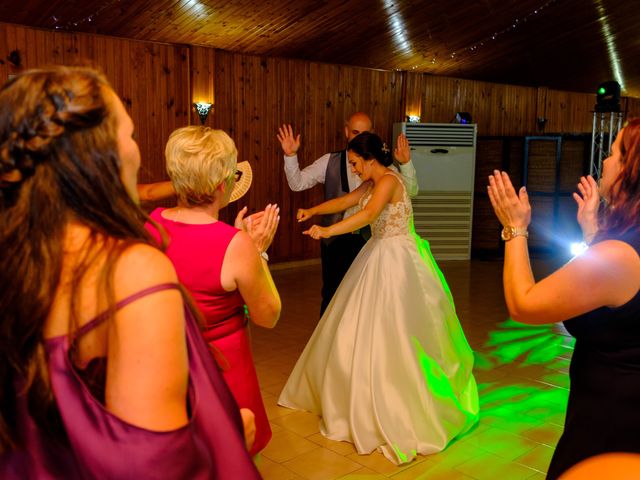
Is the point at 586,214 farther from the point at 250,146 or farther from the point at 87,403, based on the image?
the point at 250,146

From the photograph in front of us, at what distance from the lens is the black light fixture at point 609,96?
804cm

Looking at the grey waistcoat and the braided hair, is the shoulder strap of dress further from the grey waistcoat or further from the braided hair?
the grey waistcoat

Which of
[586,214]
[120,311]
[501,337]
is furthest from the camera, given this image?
[501,337]

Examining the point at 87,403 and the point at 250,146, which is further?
the point at 250,146

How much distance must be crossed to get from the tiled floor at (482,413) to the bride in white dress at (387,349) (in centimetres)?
9

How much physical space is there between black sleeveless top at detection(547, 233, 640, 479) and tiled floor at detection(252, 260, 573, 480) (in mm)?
1359

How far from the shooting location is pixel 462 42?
8.95 metres

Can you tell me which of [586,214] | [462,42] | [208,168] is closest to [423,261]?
[586,214]

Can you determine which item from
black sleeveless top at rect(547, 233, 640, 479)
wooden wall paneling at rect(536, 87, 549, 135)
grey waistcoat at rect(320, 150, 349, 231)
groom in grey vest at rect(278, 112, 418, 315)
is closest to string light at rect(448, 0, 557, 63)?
wooden wall paneling at rect(536, 87, 549, 135)

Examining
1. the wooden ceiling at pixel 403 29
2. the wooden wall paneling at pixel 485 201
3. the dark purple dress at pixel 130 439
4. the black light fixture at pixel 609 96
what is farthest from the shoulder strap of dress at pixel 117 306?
the wooden wall paneling at pixel 485 201

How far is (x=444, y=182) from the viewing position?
29.2ft

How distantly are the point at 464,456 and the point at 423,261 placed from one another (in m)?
1.02

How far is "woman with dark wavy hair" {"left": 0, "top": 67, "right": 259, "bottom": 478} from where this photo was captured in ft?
2.85

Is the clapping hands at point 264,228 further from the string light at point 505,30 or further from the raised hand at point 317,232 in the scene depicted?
the string light at point 505,30
